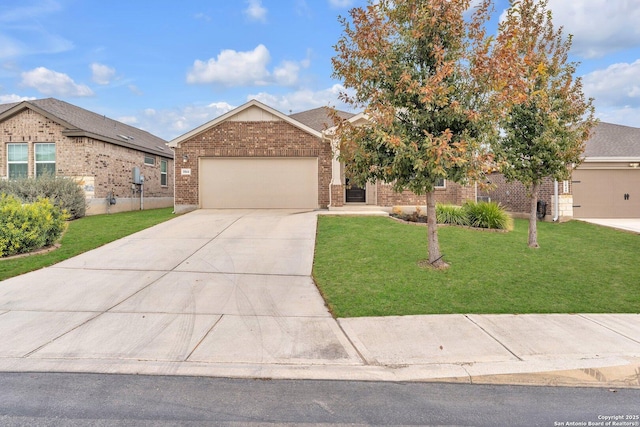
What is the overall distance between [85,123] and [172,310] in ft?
53.7

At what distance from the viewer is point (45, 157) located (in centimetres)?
1689

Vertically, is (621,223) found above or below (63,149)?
below

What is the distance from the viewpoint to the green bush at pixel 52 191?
1366 cm

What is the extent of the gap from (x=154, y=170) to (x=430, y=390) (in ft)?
74.4

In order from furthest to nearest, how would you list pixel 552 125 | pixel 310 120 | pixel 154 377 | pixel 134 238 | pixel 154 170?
pixel 154 170 → pixel 310 120 → pixel 134 238 → pixel 552 125 → pixel 154 377

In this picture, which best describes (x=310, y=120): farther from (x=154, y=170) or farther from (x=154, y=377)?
(x=154, y=377)

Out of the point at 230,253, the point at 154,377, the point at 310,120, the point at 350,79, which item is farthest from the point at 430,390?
the point at 310,120

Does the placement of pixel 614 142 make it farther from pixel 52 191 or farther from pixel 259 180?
pixel 52 191

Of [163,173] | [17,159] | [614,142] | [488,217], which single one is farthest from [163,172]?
[614,142]

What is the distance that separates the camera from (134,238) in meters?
10.8

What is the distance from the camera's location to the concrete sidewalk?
12.9 ft

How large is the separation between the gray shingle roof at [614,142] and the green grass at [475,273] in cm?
710

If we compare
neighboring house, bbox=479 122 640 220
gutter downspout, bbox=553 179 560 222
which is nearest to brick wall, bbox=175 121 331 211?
neighboring house, bbox=479 122 640 220

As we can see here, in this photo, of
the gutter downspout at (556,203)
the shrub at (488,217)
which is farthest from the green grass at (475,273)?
the gutter downspout at (556,203)
